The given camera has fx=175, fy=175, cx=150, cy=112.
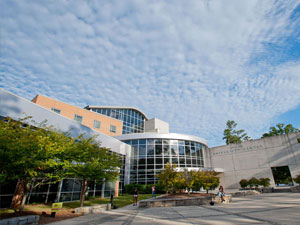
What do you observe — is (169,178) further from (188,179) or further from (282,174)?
(282,174)

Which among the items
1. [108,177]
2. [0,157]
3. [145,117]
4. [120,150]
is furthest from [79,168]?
[145,117]

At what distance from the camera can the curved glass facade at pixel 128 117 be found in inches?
1614

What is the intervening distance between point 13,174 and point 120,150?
19.1 metres

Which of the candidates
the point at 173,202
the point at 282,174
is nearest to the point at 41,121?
the point at 173,202

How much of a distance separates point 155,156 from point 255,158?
19.3 meters

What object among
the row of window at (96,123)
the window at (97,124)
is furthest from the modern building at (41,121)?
the window at (97,124)

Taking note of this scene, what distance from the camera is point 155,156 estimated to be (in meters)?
→ 30.4

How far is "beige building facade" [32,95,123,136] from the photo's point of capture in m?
28.2

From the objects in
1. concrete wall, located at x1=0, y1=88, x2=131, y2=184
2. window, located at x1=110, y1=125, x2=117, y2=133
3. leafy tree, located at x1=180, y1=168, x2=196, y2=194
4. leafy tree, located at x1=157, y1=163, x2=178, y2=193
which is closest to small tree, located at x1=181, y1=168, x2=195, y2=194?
leafy tree, located at x1=180, y1=168, x2=196, y2=194

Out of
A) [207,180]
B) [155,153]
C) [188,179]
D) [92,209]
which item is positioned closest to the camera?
[92,209]

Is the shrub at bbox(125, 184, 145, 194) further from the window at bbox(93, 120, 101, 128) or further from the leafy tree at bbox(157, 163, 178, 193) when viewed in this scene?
the window at bbox(93, 120, 101, 128)

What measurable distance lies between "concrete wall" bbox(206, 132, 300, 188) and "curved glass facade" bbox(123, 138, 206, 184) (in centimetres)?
693

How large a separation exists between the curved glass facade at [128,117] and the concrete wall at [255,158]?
18.5 metres

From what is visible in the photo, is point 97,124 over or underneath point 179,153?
over
